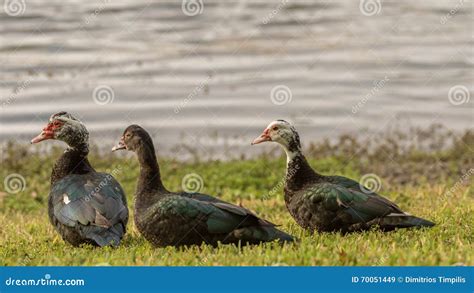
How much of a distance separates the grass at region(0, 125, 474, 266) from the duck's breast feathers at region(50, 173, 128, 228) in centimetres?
31

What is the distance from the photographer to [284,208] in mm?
12445

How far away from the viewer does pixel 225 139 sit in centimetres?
1730

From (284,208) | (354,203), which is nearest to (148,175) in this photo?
A: (354,203)

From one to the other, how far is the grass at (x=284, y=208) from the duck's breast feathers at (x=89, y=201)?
313 mm

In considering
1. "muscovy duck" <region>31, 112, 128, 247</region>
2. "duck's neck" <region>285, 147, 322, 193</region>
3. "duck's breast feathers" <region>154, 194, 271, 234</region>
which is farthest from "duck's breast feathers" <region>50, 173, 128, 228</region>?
"duck's neck" <region>285, 147, 322, 193</region>

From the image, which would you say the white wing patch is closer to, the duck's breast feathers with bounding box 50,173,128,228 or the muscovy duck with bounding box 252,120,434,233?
the duck's breast feathers with bounding box 50,173,128,228

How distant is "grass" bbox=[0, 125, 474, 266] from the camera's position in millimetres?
7887

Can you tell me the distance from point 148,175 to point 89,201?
26.1 inches

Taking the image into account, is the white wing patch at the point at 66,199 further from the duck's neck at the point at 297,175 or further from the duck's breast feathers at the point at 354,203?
the duck's breast feathers at the point at 354,203

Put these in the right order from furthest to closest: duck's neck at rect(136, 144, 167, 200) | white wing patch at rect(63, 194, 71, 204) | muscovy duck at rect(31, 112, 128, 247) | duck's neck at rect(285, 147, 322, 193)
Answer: duck's neck at rect(285, 147, 322, 193) → white wing patch at rect(63, 194, 71, 204) → duck's neck at rect(136, 144, 167, 200) → muscovy duck at rect(31, 112, 128, 247)

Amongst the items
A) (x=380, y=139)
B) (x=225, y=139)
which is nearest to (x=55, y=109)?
(x=225, y=139)

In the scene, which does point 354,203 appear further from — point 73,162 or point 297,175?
point 73,162

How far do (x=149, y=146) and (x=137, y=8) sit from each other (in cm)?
1986

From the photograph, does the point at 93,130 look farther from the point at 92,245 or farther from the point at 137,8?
the point at 137,8
